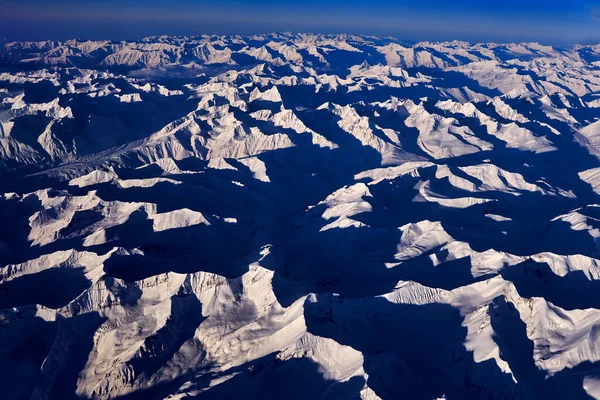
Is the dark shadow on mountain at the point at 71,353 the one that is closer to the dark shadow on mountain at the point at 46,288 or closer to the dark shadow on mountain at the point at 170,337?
the dark shadow on mountain at the point at 46,288

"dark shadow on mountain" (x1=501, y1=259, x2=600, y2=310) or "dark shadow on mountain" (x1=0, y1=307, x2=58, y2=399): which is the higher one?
"dark shadow on mountain" (x1=501, y1=259, x2=600, y2=310)

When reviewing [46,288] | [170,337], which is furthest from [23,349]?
[170,337]

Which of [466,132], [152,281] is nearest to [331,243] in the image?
[152,281]

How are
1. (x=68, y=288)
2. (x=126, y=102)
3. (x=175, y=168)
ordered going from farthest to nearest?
1. (x=126, y=102)
2. (x=175, y=168)
3. (x=68, y=288)

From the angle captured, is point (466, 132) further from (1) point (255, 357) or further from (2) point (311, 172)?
(1) point (255, 357)

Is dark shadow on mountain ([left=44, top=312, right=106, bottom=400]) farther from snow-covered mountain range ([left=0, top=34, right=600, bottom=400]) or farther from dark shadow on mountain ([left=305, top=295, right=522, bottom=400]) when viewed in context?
dark shadow on mountain ([left=305, top=295, right=522, bottom=400])

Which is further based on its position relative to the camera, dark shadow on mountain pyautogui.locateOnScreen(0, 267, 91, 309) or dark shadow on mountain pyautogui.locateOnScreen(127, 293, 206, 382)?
dark shadow on mountain pyautogui.locateOnScreen(0, 267, 91, 309)

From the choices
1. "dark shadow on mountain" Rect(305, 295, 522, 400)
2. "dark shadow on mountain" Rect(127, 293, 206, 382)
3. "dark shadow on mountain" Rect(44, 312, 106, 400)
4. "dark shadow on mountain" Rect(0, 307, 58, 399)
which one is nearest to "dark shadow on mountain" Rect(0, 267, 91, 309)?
"dark shadow on mountain" Rect(0, 307, 58, 399)

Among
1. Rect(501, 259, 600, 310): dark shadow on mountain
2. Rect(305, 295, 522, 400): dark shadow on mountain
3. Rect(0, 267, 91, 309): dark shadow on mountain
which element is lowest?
Rect(0, 267, 91, 309): dark shadow on mountain
